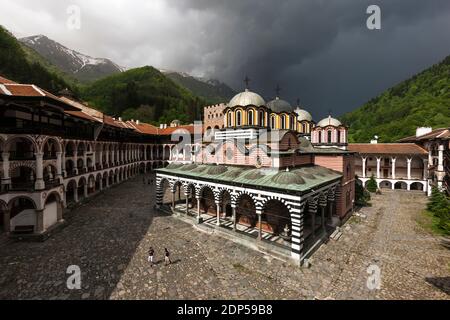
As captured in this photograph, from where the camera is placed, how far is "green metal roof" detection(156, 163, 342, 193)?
50.6 feet

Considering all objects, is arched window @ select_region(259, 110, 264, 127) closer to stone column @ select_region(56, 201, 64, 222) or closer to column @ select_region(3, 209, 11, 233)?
stone column @ select_region(56, 201, 64, 222)

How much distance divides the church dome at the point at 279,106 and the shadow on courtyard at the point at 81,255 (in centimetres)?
1942

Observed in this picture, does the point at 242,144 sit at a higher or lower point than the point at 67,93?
lower

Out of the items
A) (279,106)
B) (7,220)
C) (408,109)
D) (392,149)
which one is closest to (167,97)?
(279,106)

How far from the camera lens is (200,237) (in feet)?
59.1

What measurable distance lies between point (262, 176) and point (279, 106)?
14551mm

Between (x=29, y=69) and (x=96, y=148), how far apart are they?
3968 centimetres

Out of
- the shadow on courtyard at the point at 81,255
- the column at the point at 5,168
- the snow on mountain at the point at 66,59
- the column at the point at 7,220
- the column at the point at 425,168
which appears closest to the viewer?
the shadow on courtyard at the point at 81,255

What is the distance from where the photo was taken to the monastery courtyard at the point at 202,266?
11484 millimetres

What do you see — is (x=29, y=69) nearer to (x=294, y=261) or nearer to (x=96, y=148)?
(x=96, y=148)

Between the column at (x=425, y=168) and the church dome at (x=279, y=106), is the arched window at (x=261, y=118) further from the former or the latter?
the column at (x=425, y=168)

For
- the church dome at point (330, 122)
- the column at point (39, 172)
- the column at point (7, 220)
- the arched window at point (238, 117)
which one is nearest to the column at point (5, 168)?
the column at point (39, 172)

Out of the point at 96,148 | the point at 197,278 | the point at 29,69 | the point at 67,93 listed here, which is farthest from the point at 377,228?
the point at 29,69

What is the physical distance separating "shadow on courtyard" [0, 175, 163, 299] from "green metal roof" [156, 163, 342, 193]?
6326mm
